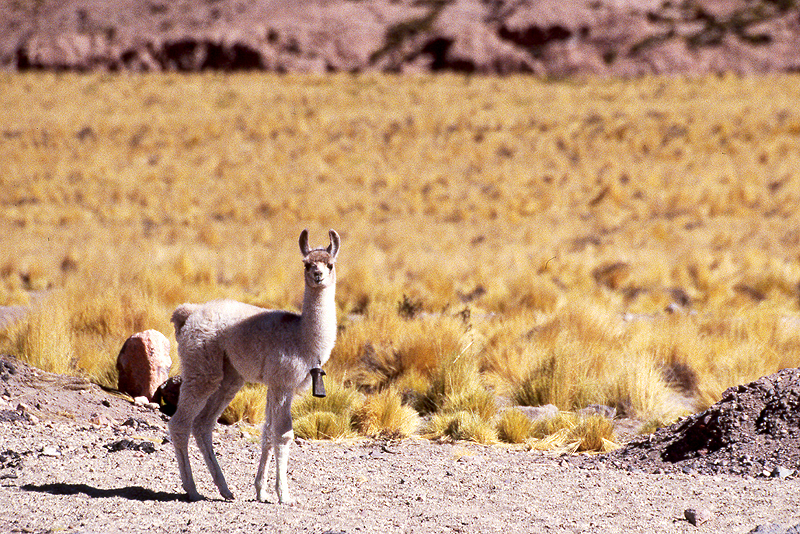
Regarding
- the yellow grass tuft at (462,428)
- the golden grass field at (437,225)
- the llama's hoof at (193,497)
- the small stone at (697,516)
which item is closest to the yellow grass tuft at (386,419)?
the golden grass field at (437,225)

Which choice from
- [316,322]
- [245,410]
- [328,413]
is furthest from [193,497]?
[245,410]

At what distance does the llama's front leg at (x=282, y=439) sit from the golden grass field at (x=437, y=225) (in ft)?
6.80

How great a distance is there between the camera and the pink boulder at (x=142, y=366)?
6941 millimetres

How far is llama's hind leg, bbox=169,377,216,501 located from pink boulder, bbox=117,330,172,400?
2.35 meters

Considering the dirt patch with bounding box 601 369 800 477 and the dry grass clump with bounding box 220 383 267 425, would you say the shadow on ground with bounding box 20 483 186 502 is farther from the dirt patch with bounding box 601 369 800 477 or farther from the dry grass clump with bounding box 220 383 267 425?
the dirt patch with bounding box 601 369 800 477

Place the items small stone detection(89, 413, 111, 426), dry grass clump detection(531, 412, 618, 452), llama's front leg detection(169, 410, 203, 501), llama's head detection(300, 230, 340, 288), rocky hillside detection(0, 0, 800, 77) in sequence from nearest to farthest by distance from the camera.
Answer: llama's head detection(300, 230, 340, 288)
llama's front leg detection(169, 410, 203, 501)
small stone detection(89, 413, 111, 426)
dry grass clump detection(531, 412, 618, 452)
rocky hillside detection(0, 0, 800, 77)

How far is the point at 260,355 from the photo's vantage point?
4562 mm

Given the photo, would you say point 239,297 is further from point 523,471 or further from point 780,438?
point 780,438

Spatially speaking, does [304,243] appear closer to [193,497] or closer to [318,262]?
[318,262]

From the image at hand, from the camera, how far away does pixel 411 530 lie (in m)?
4.40

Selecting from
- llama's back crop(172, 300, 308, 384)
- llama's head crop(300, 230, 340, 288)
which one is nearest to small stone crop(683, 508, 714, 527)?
llama's back crop(172, 300, 308, 384)

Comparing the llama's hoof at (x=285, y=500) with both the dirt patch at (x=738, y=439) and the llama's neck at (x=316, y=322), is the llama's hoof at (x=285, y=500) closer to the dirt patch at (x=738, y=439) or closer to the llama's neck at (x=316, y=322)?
the llama's neck at (x=316, y=322)

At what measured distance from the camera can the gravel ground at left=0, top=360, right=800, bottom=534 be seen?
4441mm

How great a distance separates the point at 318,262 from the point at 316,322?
13.7 inches
